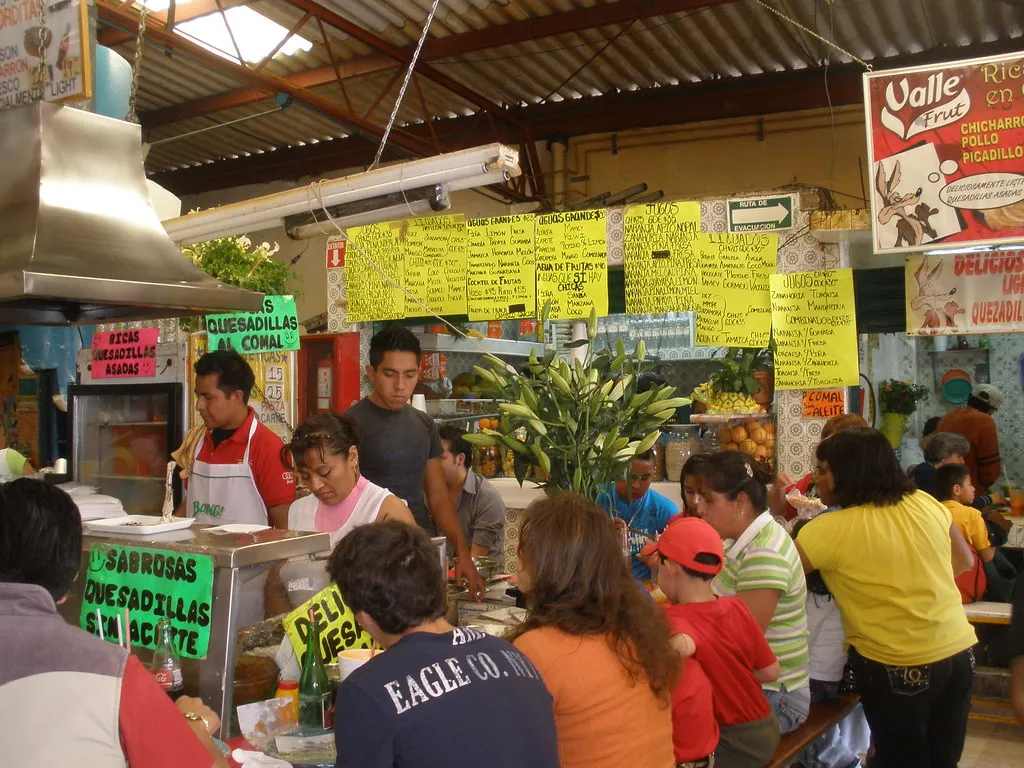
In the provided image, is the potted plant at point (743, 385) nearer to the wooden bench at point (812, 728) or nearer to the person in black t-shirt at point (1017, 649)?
the wooden bench at point (812, 728)

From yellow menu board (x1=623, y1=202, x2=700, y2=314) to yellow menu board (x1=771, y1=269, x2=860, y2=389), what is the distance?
19.7 inches

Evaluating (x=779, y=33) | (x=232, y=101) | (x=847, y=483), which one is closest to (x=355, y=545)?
(x=847, y=483)

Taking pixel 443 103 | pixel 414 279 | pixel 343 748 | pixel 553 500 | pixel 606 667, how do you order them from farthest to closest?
1. pixel 443 103
2. pixel 414 279
3. pixel 553 500
4. pixel 606 667
5. pixel 343 748

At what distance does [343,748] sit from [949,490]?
4744 mm

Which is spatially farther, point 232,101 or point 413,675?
point 232,101

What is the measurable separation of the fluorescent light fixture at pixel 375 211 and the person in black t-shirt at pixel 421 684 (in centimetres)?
175

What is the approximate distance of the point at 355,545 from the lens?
2.07m

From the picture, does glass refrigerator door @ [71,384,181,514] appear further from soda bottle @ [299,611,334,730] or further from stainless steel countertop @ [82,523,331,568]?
soda bottle @ [299,611,334,730]

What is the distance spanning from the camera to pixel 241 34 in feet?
25.7

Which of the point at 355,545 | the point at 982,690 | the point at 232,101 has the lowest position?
the point at 982,690

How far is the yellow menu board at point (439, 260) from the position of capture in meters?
5.73

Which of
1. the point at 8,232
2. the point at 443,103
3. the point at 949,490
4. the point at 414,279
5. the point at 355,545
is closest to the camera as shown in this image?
the point at 355,545

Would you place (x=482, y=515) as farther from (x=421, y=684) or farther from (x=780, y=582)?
(x=421, y=684)

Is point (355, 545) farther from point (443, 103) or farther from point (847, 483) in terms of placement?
point (443, 103)
